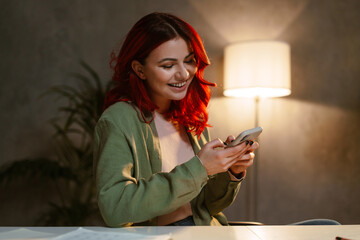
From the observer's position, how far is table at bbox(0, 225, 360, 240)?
975 millimetres

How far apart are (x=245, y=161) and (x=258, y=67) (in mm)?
1394

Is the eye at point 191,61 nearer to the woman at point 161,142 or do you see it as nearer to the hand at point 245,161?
the woman at point 161,142

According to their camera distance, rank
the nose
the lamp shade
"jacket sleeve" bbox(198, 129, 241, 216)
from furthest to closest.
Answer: the lamp shade → "jacket sleeve" bbox(198, 129, 241, 216) → the nose

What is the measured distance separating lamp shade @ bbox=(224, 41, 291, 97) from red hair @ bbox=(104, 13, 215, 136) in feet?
3.71

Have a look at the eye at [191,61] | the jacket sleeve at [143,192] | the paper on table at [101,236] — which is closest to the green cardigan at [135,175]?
the jacket sleeve at [143,192]

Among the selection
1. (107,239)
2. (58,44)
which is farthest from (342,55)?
(107,239)

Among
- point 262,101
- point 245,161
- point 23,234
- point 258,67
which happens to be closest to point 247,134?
point 245,161

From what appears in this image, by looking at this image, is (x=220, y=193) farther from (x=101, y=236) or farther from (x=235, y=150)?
(x=101, y=236)

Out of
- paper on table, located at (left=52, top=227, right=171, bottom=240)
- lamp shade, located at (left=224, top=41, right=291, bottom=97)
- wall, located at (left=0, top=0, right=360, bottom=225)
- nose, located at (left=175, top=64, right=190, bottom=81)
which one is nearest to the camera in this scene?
paper on table, located at (left=52, top=227, right=171, bottom=240)

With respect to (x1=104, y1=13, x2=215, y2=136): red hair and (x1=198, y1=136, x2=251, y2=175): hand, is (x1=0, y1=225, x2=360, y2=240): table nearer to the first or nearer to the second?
(x1=198, y1=136, x2=251, y2=175): hand

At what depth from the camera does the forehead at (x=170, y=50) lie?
4.39 ft

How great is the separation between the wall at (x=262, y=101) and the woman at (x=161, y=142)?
62.2 inches

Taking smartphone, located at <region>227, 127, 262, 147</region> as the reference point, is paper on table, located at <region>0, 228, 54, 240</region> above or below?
below

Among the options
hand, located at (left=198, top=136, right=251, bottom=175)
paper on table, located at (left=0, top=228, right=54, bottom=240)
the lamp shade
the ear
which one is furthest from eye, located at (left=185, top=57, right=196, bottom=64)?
the lamp shade
